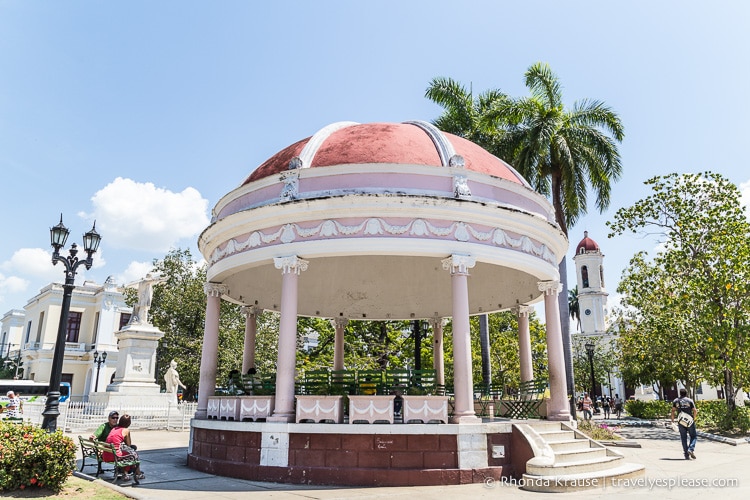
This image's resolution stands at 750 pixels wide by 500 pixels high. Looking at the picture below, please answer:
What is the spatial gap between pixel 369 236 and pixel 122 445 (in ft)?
22.9

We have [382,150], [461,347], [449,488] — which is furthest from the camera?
[382,150]

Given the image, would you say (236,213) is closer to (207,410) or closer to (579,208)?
(207,410)

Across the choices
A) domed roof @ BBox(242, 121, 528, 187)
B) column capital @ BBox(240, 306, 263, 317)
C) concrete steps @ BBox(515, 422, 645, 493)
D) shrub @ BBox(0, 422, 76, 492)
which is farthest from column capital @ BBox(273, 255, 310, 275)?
column capital @ BBox(240, 306, 263, 317)

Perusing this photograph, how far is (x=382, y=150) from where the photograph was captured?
14141 millimetres

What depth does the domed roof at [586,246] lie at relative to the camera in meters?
78.2

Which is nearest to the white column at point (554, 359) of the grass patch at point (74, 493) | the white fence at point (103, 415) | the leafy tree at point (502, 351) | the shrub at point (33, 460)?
the grass patch at point (74, 493)

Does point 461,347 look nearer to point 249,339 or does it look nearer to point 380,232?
point 380,232

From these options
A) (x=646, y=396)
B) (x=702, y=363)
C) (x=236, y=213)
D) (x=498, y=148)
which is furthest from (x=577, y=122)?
(x=646, y=396)

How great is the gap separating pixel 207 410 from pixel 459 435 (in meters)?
6.95

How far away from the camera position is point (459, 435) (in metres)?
11.7

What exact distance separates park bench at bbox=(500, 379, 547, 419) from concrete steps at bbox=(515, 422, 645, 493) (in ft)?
5.66

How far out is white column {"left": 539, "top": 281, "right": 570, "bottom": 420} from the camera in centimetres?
1488

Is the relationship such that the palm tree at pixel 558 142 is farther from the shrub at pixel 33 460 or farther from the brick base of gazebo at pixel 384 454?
the shrub at pixel 33 460

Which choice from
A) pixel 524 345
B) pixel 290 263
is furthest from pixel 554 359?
pixel 290 263
